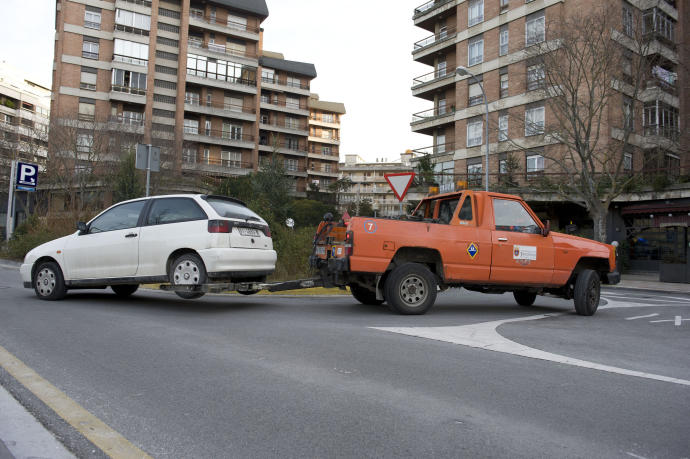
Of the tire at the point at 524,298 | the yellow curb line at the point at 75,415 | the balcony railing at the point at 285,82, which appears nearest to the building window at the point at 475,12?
the tire at the point at 524,298

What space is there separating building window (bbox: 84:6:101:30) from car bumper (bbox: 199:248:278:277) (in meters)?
49.1

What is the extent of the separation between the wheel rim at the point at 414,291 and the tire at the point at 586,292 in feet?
9.48

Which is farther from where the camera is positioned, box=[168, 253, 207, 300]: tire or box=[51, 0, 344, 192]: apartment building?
box=[51, 0, 344, 192]: apartment building

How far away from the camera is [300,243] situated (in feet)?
45.4

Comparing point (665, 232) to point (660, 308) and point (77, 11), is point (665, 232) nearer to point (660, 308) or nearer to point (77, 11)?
point (660, 308)

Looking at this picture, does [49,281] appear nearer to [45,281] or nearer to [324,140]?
[45,281]

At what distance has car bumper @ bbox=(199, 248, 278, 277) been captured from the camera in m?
7.46

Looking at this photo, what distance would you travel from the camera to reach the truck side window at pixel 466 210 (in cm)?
838

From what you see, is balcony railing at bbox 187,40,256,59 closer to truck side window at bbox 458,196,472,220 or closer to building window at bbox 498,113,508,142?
building window at bbox 498,113,508,142

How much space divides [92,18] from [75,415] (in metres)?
54.0

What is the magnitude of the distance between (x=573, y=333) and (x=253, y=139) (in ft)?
178

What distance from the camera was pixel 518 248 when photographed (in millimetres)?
8453

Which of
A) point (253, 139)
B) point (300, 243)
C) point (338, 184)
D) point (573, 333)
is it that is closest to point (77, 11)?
point (253, 139)

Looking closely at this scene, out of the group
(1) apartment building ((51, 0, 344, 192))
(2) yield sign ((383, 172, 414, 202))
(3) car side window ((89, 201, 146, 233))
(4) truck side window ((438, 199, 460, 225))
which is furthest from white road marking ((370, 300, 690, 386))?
(1) apartment building ((51, 0, 344, 192))
